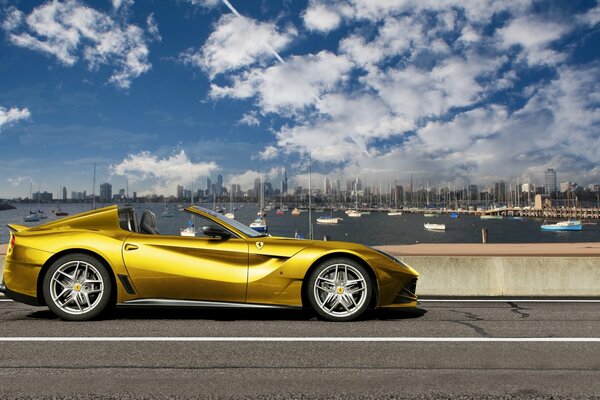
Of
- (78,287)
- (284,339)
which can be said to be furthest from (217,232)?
(78,287)

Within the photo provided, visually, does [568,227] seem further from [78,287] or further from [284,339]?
[78,287]

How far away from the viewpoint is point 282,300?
5492 millimetres

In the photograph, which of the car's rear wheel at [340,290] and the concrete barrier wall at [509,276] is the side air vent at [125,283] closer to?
the car's rear wheel at [340,290]

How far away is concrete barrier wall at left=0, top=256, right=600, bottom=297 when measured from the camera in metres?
8.31

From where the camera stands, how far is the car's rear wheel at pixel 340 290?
5.53 m

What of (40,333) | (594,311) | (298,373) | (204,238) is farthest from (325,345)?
(594,311)

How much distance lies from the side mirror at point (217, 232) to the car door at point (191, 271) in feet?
0.29

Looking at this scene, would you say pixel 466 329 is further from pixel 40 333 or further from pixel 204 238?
pixel 40 333

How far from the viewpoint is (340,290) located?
18.2 feet

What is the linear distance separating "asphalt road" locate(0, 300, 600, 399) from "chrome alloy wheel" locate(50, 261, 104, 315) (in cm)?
22

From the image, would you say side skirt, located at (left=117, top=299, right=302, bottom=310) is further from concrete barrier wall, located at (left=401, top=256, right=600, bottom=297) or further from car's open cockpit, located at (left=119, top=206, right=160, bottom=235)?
concrete barrier wall, located at (left=401, top=256, right=600, bottom=297)

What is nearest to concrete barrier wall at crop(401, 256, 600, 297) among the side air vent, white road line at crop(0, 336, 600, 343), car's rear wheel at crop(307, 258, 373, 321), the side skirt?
car's rear wheel at crop(307, 258, 373, 321)

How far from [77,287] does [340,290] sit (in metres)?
2.95

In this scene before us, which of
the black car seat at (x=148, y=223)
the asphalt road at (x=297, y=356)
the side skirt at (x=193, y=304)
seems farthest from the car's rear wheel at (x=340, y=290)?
the black car seat at (x=148, y=223)
